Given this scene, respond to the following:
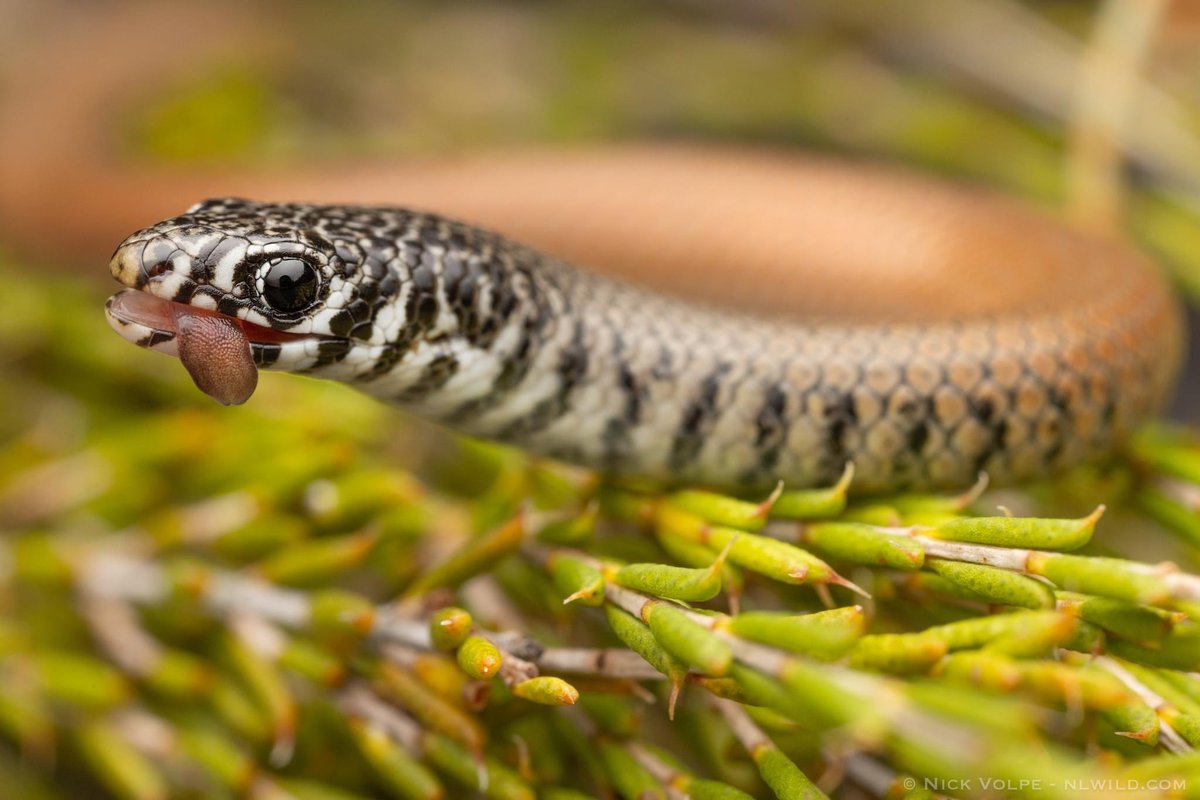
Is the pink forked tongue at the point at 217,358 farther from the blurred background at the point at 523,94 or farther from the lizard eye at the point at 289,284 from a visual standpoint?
the blurred background at the point at 523,94

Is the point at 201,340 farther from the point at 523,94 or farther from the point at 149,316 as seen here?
the point at 523,94

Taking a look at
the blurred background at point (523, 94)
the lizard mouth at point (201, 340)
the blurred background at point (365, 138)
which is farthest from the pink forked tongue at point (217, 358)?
the blurred background at point (523, 94)

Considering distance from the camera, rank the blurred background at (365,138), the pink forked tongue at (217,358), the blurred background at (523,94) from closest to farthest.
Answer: the pink forked tongue at (217,358) → the blurred background at (365,138) → the blurred background at (523,94)

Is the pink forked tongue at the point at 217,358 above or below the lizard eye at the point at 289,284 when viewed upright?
below

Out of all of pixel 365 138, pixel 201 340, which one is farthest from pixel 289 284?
pixel 365 138

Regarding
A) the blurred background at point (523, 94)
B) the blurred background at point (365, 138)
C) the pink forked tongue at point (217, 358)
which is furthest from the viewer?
the blurred background at point (523, 94)

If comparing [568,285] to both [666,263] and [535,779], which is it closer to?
[535,779]
